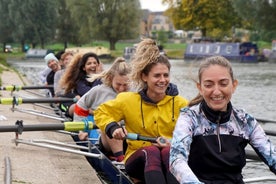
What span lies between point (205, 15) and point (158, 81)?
2134 inches

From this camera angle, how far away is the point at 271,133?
7273mm

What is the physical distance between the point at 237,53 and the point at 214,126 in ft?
145

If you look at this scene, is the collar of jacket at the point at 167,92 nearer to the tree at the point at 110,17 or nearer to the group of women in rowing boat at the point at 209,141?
the group of women in rowing boat at the point at 209,141

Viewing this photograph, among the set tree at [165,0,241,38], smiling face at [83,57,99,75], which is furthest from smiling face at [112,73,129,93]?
tree at [165,0,241,38]

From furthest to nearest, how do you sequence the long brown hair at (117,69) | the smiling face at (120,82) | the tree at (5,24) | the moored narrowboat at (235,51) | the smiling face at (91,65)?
the tree at (5,24)
the moored narrowboat at (235,51)
the smiling face at (91,65)
the smiling face at (120,82)
the long brown hair at (117,69)

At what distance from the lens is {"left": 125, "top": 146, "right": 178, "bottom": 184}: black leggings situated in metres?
4.30

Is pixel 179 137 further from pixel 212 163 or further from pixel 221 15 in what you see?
pixel 221 15

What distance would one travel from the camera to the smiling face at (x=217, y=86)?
12.4 feet

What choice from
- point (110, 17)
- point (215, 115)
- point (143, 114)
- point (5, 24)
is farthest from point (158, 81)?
point (5, 24)

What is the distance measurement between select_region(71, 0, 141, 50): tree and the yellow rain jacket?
186 ft

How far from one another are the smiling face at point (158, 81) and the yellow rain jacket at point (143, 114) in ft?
0.24

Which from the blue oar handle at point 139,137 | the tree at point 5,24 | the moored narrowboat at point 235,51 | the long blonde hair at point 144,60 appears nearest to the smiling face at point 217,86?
Result: the blue oar handle at point 139,137

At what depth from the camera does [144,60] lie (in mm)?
5066

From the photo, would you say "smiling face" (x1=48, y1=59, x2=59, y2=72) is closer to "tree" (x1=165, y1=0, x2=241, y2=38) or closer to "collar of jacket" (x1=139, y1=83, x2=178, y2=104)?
"collar of jacket" (x1=139, y1=83, x2=178, y2=104)
